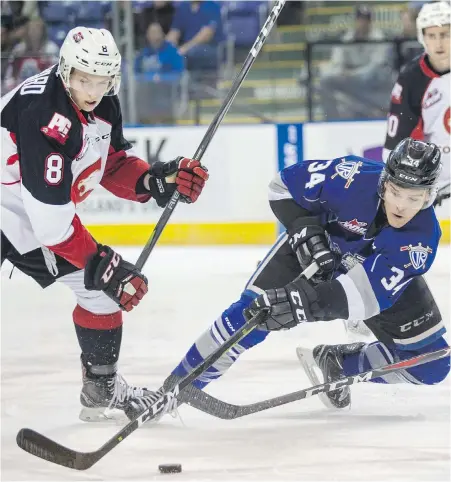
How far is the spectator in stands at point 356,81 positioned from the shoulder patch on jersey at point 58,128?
3.64m

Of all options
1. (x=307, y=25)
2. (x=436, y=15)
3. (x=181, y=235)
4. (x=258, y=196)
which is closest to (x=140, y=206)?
(x=181, y=235)

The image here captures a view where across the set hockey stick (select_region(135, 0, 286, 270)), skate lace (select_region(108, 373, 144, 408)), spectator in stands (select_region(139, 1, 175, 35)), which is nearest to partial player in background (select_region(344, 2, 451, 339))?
hockey stick (select_region(135, 0, 286, 270))

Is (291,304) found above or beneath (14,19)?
beneath

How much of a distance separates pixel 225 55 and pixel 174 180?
3.73 meters

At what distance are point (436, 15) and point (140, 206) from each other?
241 centimetres

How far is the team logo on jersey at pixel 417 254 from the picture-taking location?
2.71 metres

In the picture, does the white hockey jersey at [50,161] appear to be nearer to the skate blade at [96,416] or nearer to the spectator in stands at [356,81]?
the skate blade at [96,416]

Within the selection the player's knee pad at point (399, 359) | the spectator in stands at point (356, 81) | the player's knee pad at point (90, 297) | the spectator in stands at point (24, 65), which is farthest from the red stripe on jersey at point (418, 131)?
the spectator in stands at point (24, 65)

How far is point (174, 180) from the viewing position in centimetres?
319

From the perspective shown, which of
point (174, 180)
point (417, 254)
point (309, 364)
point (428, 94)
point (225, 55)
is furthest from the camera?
point (225, 55)

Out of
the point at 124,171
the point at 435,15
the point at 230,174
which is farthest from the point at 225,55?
the point at 124,171

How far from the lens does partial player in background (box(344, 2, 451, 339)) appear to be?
4.52 m

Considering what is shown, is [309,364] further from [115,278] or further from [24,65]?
[24,65]

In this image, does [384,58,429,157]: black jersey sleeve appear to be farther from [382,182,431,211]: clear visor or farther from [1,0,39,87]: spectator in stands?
[1,0,39,87]: spectator in stands
